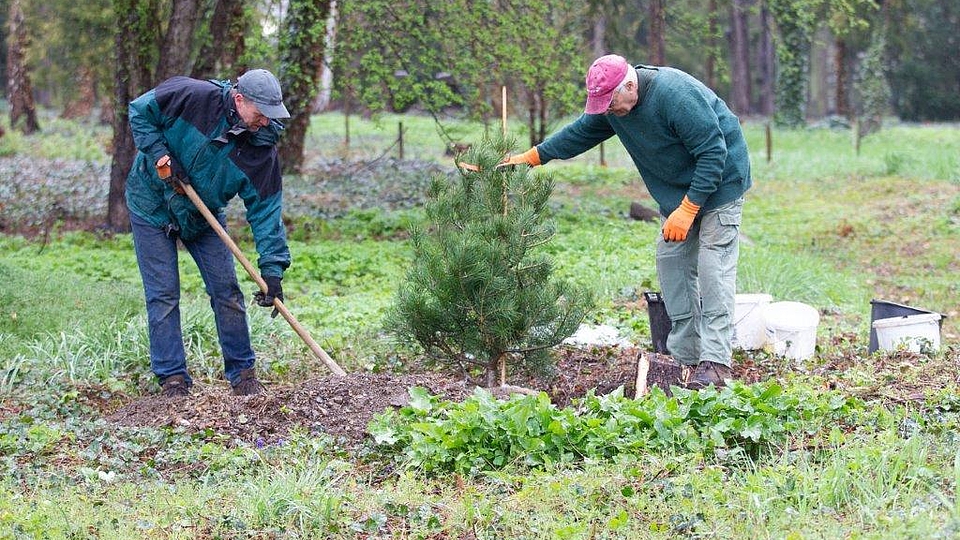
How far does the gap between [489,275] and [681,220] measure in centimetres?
109

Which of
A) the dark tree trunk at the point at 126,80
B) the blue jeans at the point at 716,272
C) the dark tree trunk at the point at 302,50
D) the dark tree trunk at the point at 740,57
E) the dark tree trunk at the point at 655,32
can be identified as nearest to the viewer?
the blue jeans at the point at 716,272

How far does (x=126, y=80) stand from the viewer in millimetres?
11562

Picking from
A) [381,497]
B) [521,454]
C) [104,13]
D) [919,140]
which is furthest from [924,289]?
[919,140]

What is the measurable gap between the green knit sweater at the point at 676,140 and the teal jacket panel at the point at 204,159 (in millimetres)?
1597

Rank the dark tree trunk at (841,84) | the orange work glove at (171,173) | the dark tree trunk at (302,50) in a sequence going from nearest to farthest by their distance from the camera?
the orange work glove at (171,173)
the dark tree trunk at (302,50)
the dark tree trunk at (841,84)

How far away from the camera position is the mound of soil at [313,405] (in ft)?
17.3

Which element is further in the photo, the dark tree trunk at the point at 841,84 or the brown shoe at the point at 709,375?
the dark tree trunk at the point at 841,84

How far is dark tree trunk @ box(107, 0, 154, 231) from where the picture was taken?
1129 centimetres

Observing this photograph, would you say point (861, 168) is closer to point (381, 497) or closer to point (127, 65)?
point (127, 65)

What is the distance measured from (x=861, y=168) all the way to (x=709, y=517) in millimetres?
15896

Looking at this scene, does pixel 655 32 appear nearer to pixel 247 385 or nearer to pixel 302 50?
pixel 302 50

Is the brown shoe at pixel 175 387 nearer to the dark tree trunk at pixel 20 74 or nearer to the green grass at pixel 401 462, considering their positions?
the green grass at pixel 401 462

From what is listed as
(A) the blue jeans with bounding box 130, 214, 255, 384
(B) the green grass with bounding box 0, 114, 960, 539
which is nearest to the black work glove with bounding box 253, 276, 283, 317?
(A) the blue jeans with bounding box 130, 214, 255, 384

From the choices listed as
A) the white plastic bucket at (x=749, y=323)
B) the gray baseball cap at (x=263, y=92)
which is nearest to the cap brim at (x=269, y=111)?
the gray baseball cap at (x=263, y=92)
